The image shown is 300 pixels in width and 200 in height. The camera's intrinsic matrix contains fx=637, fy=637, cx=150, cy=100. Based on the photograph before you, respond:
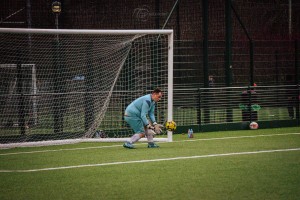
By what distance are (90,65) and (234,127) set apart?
5469mm

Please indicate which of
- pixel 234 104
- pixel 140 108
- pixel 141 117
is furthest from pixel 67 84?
pixel 234 104

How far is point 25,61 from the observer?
15492 mm

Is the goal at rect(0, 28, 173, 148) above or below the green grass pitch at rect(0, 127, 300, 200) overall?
above

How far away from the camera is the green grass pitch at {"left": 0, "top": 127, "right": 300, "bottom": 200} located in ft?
28.4

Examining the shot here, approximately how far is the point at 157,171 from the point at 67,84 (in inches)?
241

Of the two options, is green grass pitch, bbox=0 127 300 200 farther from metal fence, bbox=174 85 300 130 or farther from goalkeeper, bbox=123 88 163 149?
metal fence, bbox=174 85 300 130

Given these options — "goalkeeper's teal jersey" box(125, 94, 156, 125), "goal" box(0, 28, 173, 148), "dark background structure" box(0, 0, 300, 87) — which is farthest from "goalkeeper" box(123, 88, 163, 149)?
"dark background structure" box(0, 0, 300, 87)

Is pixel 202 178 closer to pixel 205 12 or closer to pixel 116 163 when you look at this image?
pixel 116 163

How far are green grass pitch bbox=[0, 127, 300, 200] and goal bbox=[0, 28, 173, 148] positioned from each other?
75cm

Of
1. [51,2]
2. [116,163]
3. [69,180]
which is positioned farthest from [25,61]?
[69,180]

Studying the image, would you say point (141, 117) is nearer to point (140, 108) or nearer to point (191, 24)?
point (140, 108)

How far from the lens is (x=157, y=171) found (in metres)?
10.6

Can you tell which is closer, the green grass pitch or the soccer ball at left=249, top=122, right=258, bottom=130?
the green grass pitch

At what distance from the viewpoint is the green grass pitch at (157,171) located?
8664 millimetres
